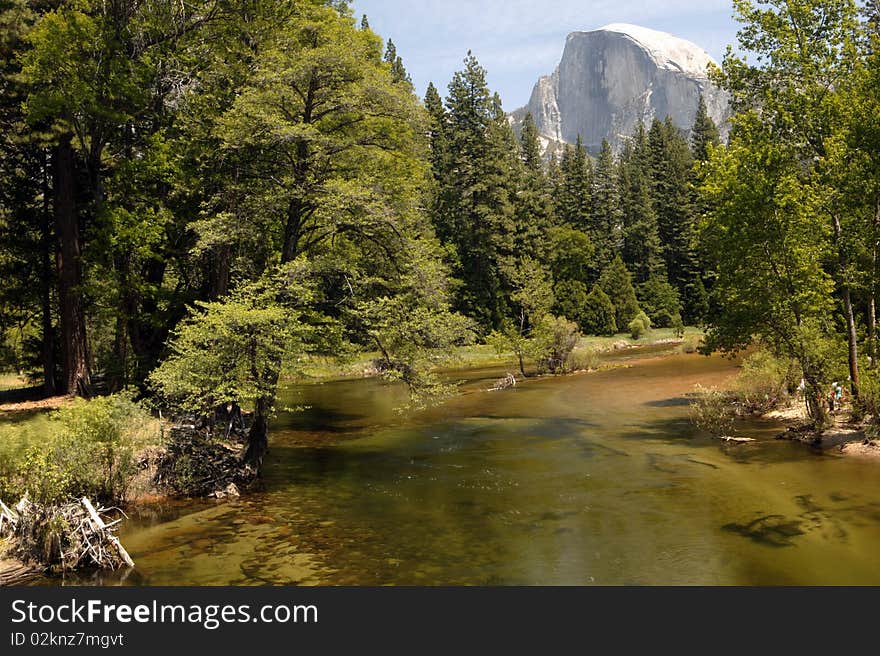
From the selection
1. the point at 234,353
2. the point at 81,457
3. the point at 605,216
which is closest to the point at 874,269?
the point at 234,353

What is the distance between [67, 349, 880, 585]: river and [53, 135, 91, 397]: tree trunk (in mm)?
7268

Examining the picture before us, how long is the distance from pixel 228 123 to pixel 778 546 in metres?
16.9

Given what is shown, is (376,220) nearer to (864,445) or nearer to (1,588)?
(1,588)

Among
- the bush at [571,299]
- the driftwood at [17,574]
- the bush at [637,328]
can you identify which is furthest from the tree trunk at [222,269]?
the bush at [637,328]

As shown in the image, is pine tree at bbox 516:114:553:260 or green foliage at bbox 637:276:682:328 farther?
green foliage at bbox 637:276:682:328

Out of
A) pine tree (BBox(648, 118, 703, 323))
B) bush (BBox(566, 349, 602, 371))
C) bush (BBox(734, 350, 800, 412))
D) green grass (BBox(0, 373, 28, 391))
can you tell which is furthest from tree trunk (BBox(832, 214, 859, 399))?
pine tree (BBox(648, 118, 703, 323))

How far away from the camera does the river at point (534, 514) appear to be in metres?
11.4

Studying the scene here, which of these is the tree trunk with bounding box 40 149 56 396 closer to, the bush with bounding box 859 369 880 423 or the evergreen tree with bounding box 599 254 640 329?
the bush with bounding box 859 369 880 423

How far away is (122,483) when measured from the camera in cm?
1543

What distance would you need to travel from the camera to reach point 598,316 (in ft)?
223

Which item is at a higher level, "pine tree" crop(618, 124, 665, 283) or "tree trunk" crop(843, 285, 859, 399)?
"pine tree" crop(618, 124, 665, 283)

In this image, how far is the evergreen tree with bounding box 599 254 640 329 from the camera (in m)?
70.9

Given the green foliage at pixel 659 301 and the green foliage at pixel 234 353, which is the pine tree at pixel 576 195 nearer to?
the green foliage at pixel 659 301

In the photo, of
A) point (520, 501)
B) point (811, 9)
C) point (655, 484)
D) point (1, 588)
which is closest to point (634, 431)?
point (655, 484)
